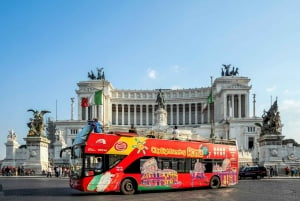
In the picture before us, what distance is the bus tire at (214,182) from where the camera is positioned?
85.4 feet

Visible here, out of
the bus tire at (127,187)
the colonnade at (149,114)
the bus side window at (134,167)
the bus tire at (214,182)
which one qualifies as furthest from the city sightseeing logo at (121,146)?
the colonnade at (149,114)

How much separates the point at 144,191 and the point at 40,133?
28.7m

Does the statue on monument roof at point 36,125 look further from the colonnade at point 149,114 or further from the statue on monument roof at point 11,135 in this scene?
the colonnade at point 149,114

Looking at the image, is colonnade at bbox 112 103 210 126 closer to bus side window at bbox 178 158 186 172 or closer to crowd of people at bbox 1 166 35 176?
crowd of people at bbox 1 166 35 176

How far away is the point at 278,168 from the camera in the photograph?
48.8 metres

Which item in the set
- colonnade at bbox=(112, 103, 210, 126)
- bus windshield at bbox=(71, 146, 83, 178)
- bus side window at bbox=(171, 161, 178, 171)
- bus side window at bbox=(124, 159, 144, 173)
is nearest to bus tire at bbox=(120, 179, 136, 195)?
bus side window at bbox=(124, 159, 144, 173)

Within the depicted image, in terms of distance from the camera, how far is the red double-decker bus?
69.4 ft

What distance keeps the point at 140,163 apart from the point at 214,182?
615 centimetres

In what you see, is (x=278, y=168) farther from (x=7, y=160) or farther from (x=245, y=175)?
(x=7, y=160)

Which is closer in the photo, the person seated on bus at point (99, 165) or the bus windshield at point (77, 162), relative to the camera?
the bus windshield at point (77, 162)

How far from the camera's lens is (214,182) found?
86.6 ft

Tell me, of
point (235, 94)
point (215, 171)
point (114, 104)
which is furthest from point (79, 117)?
point (215, 171)

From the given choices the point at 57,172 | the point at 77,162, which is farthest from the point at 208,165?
the point at 57,172

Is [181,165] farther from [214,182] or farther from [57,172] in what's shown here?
[57,172]
